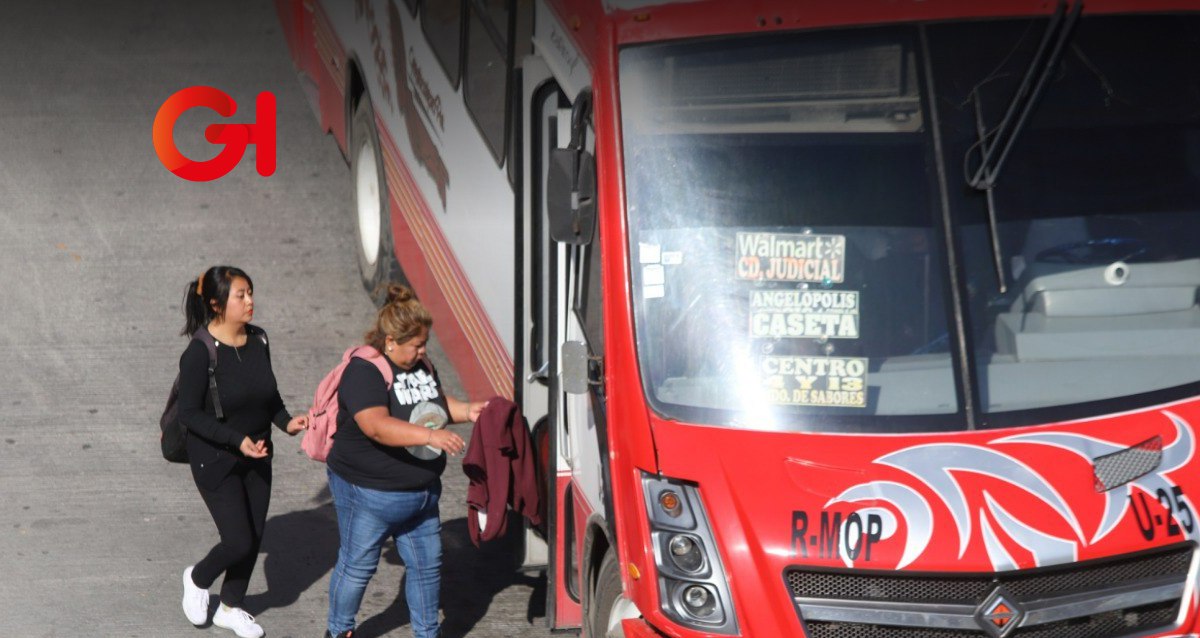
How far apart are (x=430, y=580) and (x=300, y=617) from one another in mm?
910

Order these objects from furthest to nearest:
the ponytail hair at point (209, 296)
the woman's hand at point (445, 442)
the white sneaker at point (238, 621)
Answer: the white sneaker at point (238, 621)
the ponytail hair at point (209, 296)
the woman's hand at point (445, 442)

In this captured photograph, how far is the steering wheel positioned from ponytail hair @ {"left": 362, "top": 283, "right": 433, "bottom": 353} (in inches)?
99.3

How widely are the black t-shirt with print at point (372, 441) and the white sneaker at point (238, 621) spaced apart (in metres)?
0.93

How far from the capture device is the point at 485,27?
24.9ft

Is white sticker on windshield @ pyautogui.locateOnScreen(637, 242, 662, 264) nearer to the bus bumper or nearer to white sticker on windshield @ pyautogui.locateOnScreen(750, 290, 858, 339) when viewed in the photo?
white sticker on windshield @ pyautogui.locateOnScreen(750, 290, 858, 339)

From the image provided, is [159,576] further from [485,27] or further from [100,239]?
[100,239]

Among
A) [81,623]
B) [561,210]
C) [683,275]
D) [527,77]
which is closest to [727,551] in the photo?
[683,275]

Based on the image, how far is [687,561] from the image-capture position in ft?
15.9

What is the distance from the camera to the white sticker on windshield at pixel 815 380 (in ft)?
16.5

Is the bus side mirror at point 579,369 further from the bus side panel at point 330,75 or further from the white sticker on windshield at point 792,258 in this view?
the bus side panel at point 330,75

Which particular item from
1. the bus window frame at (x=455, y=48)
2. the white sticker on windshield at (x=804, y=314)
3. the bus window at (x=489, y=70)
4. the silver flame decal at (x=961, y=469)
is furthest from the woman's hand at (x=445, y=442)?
the bus window frame at (x=455, y=48)

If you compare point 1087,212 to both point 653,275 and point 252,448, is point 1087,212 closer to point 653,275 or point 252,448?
point 653,275

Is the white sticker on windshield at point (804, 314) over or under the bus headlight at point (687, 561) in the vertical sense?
over

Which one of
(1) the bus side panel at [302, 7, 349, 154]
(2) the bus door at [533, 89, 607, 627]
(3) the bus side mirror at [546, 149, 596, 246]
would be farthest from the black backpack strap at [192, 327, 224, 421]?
(1) the bus side panel at [302, 7, 349, 154]
